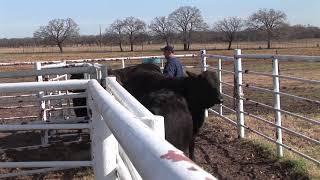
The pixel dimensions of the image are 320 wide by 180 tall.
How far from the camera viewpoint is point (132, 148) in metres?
1.69

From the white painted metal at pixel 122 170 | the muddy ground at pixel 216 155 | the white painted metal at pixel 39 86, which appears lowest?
the muddy ground at pixel 216 155

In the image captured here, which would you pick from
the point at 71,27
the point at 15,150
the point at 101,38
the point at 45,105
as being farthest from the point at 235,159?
the point at 101,38

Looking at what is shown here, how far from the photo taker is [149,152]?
148cm

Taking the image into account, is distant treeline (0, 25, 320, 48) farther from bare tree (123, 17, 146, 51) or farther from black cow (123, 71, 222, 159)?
black cow (123, 71, 222, 159)

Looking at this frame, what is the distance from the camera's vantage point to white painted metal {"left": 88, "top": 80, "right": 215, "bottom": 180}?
1214mm

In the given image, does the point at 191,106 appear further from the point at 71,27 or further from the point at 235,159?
the point at 71,27

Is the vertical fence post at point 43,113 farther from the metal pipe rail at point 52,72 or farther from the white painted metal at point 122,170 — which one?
the white painted metal at point 122,170

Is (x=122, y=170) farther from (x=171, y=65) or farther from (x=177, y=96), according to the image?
(x=171, y=65)

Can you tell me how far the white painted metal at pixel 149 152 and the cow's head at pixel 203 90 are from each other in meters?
6.65

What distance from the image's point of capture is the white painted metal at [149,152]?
1.21 m

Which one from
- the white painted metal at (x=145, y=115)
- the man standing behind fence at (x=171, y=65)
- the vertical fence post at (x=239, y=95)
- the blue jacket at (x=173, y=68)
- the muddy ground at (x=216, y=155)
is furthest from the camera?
the blue jacket at (x=173, y=68)

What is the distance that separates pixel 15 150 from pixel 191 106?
126 inches

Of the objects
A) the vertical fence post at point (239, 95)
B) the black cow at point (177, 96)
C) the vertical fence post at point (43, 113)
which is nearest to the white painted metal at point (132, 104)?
the black cow at point (177, 96)

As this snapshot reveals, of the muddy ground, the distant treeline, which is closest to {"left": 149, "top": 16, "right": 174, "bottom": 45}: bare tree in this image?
the distant treeline
